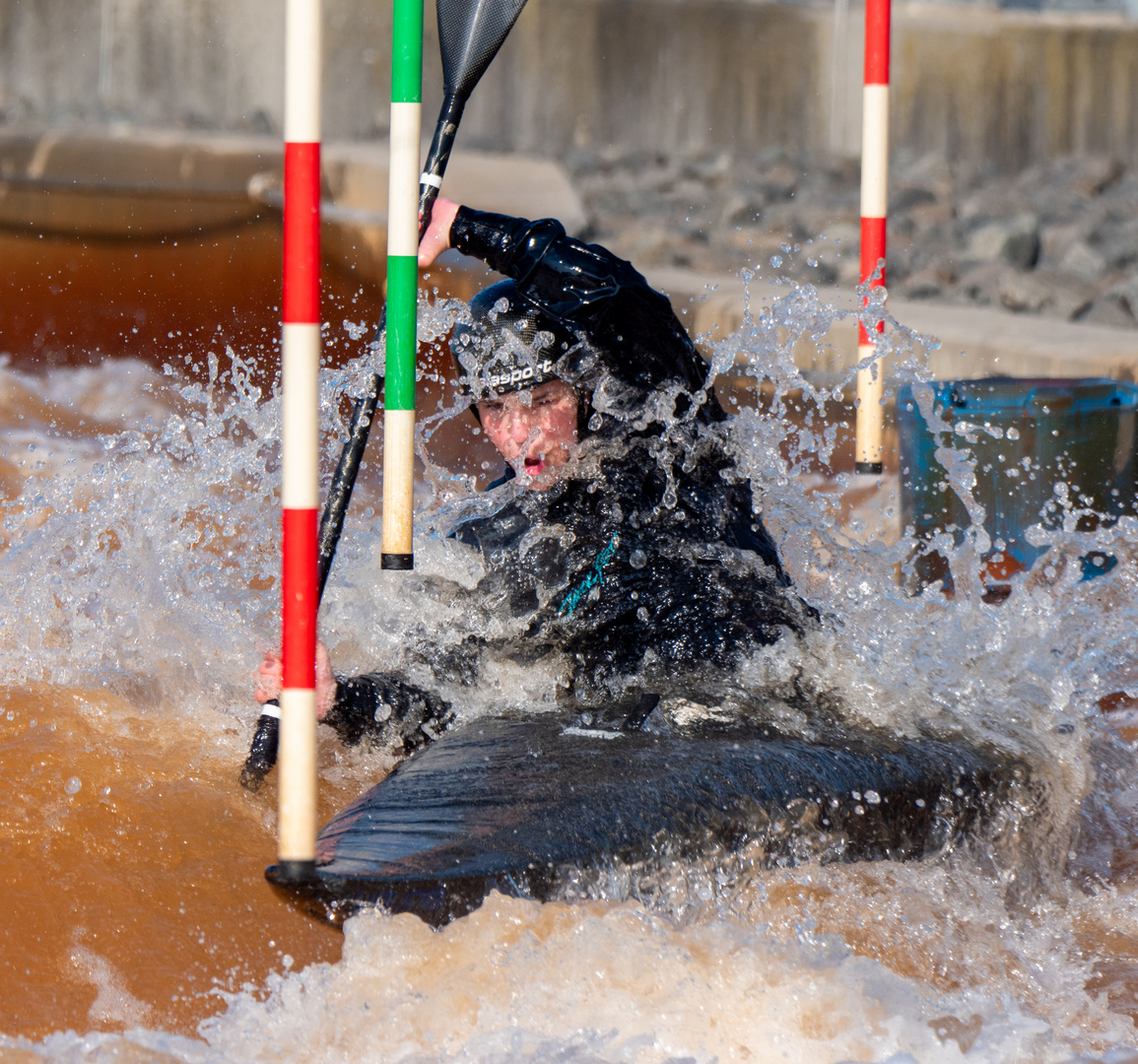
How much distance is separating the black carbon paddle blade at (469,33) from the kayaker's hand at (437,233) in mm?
274

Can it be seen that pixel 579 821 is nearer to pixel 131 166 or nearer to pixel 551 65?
pixel 131 166

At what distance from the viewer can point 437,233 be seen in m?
2.89

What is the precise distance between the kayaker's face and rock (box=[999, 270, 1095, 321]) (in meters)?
4.74

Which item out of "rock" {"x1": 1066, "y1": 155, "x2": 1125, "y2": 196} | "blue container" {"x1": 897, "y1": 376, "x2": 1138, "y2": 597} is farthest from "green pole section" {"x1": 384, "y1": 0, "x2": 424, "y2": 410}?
"rock" {"x1": 1066, "y1": 155, "x2": 1125, "y2": 196}

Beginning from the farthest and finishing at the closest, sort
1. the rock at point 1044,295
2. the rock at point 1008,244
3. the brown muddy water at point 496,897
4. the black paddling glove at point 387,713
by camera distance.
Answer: the rock at point 1008,244 < the rock at point 1044,295 < the black paddling glove at point 387,713 < the brown muddy water at point 496,897

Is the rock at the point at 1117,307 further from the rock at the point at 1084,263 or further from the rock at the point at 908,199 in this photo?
the rock at the point at 908,199

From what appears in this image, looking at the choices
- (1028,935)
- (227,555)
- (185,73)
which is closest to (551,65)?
(185,73)

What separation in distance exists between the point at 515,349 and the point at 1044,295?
495 centimetres

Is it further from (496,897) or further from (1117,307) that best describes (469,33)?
(1117,307)

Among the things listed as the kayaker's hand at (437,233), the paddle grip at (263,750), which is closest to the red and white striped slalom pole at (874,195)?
the kayaker's hand at (437,233)

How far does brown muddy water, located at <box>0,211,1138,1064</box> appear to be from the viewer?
1.88m

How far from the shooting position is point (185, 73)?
38.1 feet

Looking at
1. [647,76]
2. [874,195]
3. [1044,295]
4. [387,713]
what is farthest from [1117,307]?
[647,76]

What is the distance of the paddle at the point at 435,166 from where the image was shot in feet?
8.04
